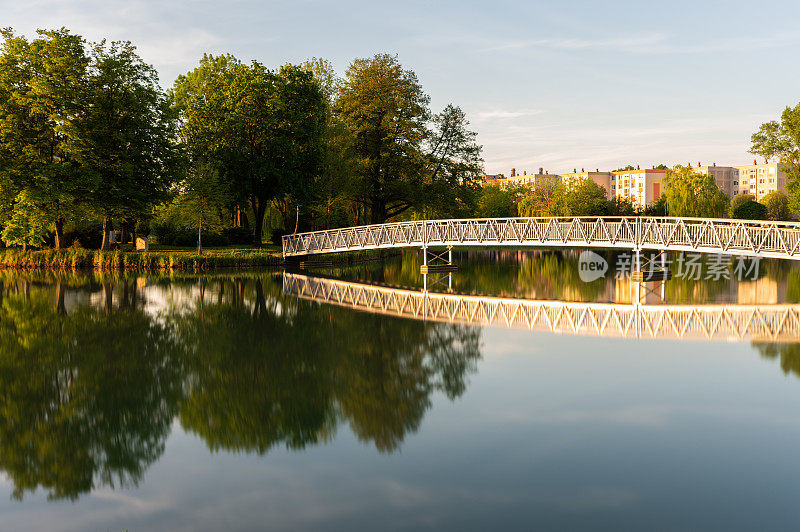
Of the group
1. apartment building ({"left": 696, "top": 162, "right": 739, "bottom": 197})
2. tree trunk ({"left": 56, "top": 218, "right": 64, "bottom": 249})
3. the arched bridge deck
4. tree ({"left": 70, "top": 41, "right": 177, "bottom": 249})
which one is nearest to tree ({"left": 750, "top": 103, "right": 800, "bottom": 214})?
the arched bridge deck

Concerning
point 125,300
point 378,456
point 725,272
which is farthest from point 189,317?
point 725,272

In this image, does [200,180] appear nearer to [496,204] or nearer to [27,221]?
[27,221]

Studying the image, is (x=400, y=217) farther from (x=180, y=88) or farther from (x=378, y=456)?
(x=378, y=456)

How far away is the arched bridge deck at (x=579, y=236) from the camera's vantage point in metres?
23.3

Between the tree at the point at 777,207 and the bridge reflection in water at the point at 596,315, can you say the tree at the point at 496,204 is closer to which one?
the tree at the point at 777,207

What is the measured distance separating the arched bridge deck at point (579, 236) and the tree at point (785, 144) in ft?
43.5

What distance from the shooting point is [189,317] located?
58.4ft

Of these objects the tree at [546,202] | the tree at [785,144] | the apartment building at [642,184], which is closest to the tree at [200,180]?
the tree at [785,144]

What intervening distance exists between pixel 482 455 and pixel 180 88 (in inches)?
1910

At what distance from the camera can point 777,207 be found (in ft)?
242

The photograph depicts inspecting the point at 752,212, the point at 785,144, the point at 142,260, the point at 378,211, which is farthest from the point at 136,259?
the point at 752,212

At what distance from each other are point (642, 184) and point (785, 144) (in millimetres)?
96483

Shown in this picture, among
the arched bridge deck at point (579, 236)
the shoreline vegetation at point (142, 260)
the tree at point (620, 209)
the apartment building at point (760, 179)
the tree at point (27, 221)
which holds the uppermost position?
the apartment building at point (760, 179)

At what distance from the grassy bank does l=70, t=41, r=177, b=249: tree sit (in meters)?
2.19
